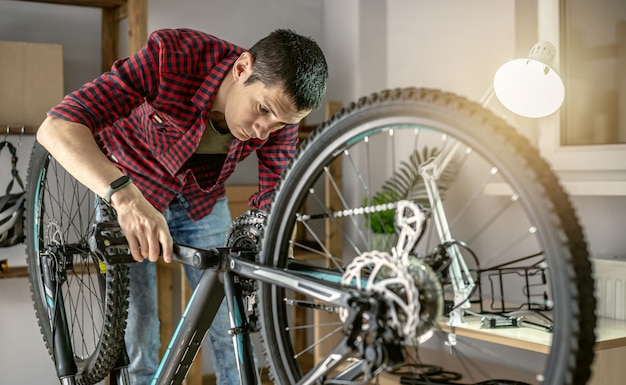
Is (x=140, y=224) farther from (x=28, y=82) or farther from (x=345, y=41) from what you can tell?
(x=345, y=41)

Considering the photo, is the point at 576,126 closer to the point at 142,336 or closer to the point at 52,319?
the point at 142,336

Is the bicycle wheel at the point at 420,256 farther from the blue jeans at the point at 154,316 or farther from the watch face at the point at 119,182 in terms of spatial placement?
the blue jeans at the point at 154,316

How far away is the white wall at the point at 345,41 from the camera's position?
2762 millimetres

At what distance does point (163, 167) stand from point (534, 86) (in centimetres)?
107

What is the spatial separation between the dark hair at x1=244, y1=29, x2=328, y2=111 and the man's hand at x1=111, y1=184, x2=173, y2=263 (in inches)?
13.2

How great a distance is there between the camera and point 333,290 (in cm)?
82

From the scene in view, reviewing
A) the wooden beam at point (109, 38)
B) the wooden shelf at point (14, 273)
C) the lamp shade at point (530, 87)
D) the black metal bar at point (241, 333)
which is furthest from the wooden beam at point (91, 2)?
the black metal bar at point (241, 333)


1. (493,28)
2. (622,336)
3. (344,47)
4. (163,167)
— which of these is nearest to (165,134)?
(163,167)

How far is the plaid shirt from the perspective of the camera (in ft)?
4.00

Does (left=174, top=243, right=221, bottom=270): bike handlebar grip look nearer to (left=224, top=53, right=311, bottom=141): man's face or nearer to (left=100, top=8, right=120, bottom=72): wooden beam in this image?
(left=224, top=53, right=311, bottom=141): man's face

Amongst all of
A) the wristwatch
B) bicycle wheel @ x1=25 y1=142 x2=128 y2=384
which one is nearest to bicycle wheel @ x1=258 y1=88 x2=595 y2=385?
the wristwatch

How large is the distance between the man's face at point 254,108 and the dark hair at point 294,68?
0.05ft

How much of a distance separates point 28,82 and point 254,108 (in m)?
1.53

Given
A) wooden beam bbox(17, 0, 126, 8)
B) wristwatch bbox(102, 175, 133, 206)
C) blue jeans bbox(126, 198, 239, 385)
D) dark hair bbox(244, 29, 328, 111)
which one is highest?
wooden beam bbox(17, 0, 126, 8)
